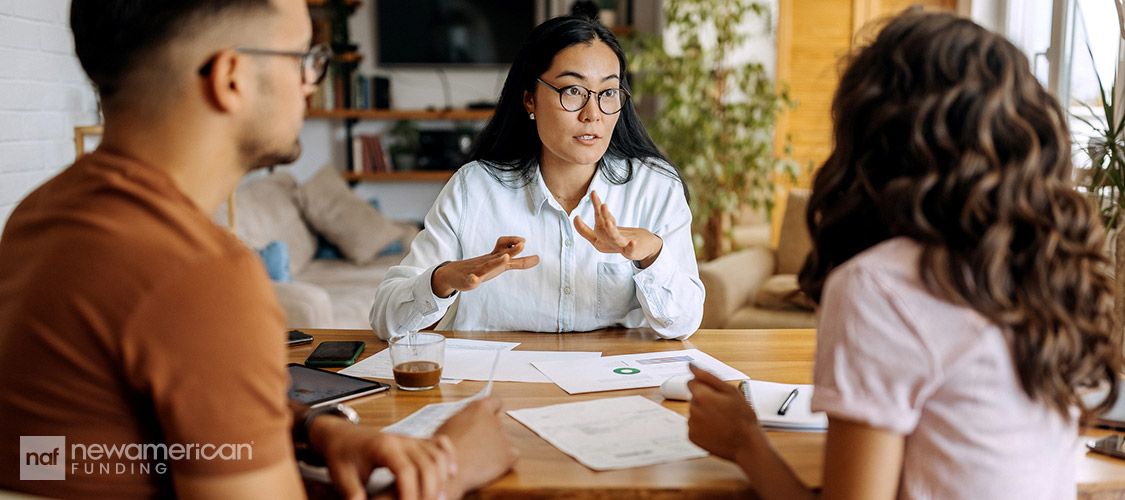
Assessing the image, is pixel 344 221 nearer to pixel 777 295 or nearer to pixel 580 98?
pixel 777 295

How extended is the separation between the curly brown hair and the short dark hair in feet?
2.16

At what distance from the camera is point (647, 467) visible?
1000 mm

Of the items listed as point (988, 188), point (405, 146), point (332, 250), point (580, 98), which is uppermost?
point (580, 98)

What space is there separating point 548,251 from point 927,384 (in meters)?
1.14

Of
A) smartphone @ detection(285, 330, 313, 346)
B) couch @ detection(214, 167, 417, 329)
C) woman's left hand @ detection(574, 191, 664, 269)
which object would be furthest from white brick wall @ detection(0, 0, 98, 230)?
woman's left hand @ detection(574, 191, 664, 269)

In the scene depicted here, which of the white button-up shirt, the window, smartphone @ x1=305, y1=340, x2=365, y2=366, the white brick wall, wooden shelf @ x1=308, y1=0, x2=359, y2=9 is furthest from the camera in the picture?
wooden shelf @ x1=308, y1=0, x2=359, y2=9

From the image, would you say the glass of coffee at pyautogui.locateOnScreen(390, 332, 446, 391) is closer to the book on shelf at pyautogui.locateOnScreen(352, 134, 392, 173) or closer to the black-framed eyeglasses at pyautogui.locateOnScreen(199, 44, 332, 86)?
the black-framed eyeglasses at pyautogui.locateOnScreen(199, 44, 332, 86)

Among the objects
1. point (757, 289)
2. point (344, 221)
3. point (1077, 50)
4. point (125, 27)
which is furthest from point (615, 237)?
point (344, 221)

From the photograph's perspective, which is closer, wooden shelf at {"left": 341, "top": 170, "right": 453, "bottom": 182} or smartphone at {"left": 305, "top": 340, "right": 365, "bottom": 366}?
smartphone at {"left": 305, "top": 340, "right": 365, "bottom": 366}

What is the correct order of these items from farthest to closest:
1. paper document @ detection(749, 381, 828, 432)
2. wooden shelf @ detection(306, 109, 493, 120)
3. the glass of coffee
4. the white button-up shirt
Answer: wooden shelf @ detection(306, 109, 493, 120), the white button-up shirt, the glass of coffee, paper document @ detection(749, 381, 828, 432)

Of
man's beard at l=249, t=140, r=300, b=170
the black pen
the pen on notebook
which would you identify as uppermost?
man's beard at l=249, t=140, r=300, b=170

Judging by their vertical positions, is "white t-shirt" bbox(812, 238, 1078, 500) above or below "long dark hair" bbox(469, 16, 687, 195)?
below

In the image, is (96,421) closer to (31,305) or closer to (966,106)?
(31,305)

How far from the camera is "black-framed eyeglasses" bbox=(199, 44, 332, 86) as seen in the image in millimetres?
804
